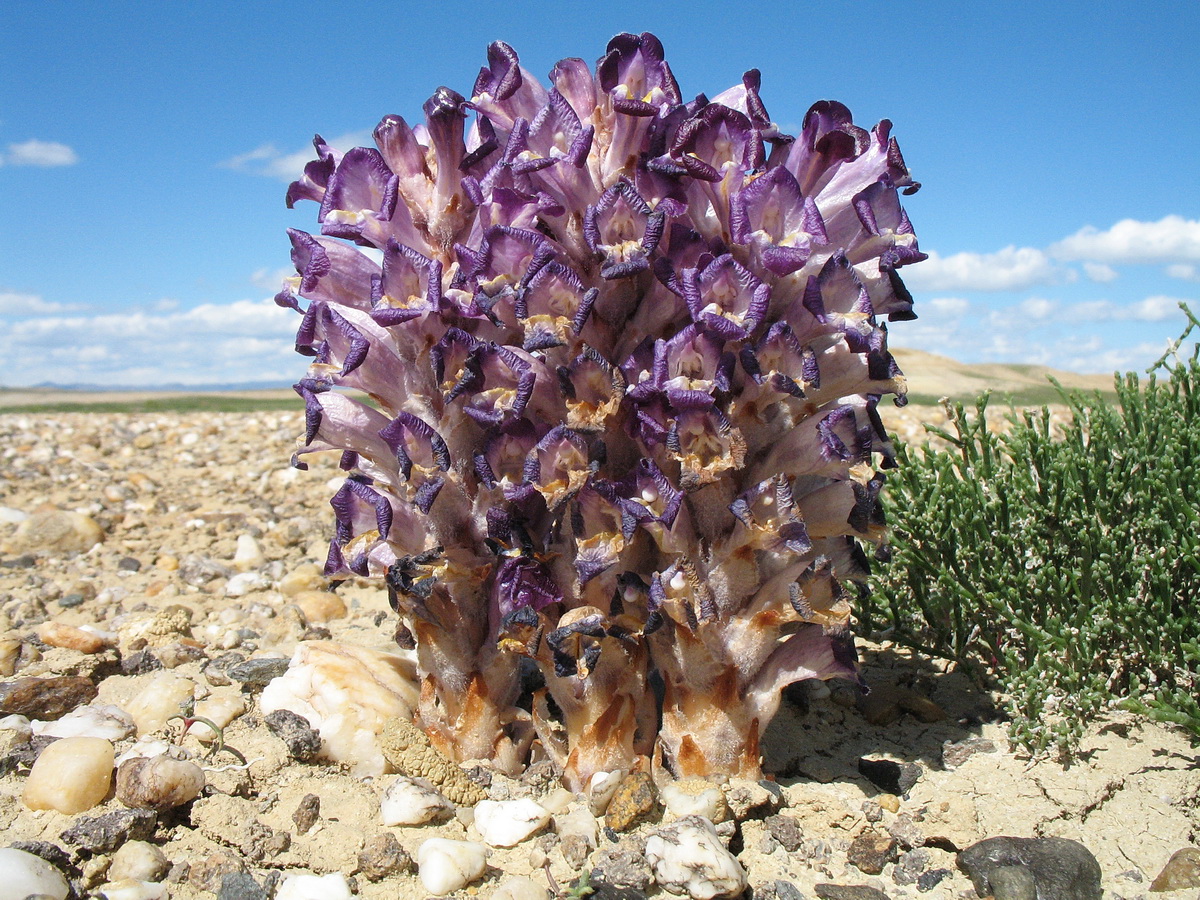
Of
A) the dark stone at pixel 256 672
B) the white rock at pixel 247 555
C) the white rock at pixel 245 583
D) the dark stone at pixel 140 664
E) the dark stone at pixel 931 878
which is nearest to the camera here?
the dark stone at pixel 931 878

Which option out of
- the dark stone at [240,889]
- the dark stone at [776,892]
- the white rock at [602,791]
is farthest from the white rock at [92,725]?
the dark stone at [776,892]

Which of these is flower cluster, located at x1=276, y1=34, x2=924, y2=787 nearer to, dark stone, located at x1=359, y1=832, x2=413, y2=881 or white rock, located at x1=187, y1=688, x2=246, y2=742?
dark stone, located at x1=359, y1=832, x2=413, y2=881

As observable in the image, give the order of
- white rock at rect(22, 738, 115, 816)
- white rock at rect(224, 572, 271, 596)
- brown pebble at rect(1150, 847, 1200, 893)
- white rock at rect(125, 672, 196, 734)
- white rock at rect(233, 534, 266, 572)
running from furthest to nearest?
1. white rock at rect(233, 534, 266, 572)
2. white rock at rect(224, 572, 271, 596)
3. white rock at rect(125, 672, 196, 734)
4. white rock at rect(22, 738, 115, 816)
5. brown pebble at rect(1150, 847, 1200, 893)

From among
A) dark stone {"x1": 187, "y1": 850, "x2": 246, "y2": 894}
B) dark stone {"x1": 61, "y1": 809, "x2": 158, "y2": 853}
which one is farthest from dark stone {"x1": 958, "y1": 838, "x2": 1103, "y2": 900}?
dark stone {"x1": 61, "y1": 809, "x2": 158, "y2": 853}

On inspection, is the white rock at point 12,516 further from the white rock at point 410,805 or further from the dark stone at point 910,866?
the dark stone at point 910,866

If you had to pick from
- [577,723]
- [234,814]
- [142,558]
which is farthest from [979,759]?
[142,558]

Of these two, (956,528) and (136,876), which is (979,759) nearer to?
(956,528)
